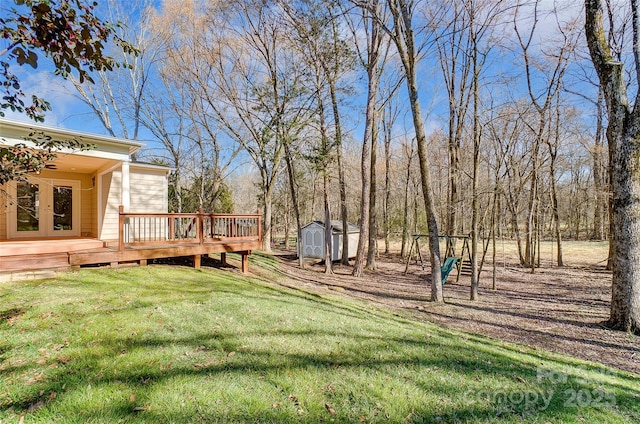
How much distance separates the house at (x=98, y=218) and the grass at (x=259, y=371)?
1.92m

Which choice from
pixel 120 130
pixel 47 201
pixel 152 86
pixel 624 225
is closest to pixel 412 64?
pixel 624 225

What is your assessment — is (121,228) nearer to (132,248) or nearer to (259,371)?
(132,248)

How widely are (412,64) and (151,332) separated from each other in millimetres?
7387

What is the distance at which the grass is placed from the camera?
2.19m

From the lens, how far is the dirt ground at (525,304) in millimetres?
4695

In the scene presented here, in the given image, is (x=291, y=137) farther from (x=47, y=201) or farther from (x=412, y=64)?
(x=47, y=201)

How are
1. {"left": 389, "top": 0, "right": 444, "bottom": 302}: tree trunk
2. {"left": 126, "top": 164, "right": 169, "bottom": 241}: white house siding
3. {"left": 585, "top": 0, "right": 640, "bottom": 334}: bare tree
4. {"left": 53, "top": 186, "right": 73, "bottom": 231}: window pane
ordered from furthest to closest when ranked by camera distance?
{"left": 126, "top": 164, "right": 169, "bottom": 241}: white house siding, {"left": 53, "top": 186, "right": 73, "bottom": 231}: window pane, {"left": 389, "top": 0, "right": 444, "bottom": 302}: tree trunk, {"left": 585, "top": 0, "right": 640, "bottom": 334}: bare tree

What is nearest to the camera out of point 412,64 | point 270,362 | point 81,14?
point 81,14

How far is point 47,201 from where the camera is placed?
9164 mm

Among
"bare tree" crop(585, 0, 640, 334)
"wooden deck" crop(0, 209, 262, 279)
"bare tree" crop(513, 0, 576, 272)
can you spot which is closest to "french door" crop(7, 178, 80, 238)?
A: "wooden deck" crop(0, 209, 262, 279)

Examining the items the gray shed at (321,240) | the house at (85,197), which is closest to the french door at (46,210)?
the house at (85,197)

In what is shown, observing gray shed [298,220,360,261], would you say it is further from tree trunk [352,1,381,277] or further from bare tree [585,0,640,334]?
bare tree [585,0,640,334]

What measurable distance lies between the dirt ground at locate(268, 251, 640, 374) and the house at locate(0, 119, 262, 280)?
2.95 metres

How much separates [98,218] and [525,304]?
12670 mm
